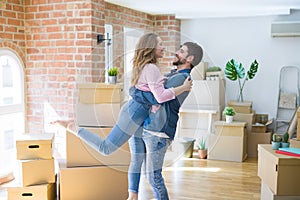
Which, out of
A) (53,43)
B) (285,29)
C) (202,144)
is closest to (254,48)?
(285,29)

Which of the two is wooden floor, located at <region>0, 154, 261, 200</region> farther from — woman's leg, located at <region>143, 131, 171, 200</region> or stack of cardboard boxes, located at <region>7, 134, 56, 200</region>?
woman's leg, located at <region>143, 131, 171, 200</region>

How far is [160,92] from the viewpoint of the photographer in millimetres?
1707

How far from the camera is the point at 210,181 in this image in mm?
3676

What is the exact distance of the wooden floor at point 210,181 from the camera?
325cm

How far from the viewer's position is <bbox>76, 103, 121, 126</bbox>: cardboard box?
7.98 feet

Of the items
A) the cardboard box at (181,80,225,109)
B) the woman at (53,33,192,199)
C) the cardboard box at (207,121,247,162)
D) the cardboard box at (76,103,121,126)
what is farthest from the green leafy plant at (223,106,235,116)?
the woman at (53,33,192,199)

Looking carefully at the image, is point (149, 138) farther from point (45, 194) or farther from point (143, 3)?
point (143, 3)

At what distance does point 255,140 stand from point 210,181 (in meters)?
1.43

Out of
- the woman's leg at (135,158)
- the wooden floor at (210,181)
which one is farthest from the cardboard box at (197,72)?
the wooden floor at (210,181)

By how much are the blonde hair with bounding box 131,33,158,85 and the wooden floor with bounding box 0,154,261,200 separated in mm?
1700

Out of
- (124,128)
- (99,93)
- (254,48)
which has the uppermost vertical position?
(254,48)

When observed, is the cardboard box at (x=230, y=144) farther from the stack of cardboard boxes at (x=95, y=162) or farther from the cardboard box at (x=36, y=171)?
the cardboard box at (x=36, y=171)

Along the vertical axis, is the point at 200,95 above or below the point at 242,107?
above

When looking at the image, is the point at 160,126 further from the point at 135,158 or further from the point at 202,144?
the point at 202,144
